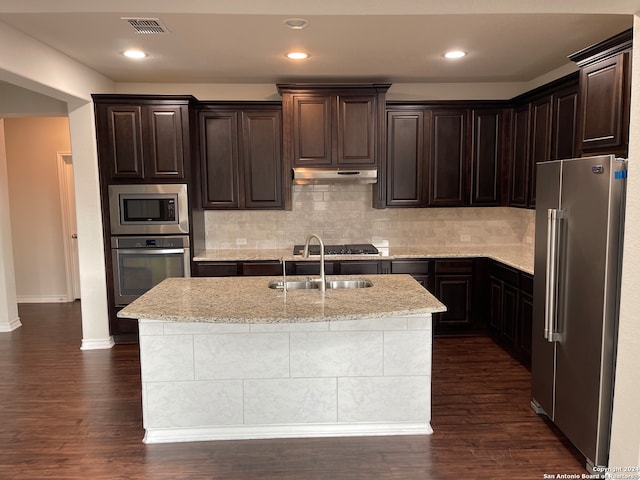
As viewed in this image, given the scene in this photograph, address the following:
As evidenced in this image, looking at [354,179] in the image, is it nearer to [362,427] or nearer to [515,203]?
[515,203]

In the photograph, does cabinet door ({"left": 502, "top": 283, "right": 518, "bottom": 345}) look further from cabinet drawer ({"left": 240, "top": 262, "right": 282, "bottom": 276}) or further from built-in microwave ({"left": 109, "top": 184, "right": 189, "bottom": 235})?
built-in microwave ({"left": 109, "top": 184, "right": 189, "bottom": 235})

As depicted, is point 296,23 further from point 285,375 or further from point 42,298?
point 42,298

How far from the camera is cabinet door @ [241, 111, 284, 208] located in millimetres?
4891

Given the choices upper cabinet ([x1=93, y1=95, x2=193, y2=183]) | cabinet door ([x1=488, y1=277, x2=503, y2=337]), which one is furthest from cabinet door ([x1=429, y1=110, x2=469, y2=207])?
upper cabinet ([x1=93, y1=95, x2=193, y2=183])

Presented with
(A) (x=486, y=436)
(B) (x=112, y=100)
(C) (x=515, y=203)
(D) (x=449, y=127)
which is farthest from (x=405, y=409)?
(B) (x=112, y=100)

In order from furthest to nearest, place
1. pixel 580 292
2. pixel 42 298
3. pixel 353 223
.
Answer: pixel 42 298
pixel 353 223
pixel 580 292

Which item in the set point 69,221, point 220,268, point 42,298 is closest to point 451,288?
point 220,268

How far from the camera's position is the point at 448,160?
5020mm

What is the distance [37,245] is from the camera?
6.72 m

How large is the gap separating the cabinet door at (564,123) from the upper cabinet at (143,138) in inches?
131

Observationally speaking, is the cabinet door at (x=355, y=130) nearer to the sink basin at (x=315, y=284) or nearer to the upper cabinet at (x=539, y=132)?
the upper cabinet at (x=539, y=132)

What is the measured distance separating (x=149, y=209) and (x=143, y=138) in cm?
68

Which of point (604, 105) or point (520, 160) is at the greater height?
point (604, 105)

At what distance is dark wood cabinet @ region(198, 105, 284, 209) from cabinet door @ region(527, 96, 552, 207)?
2431 millimetres
